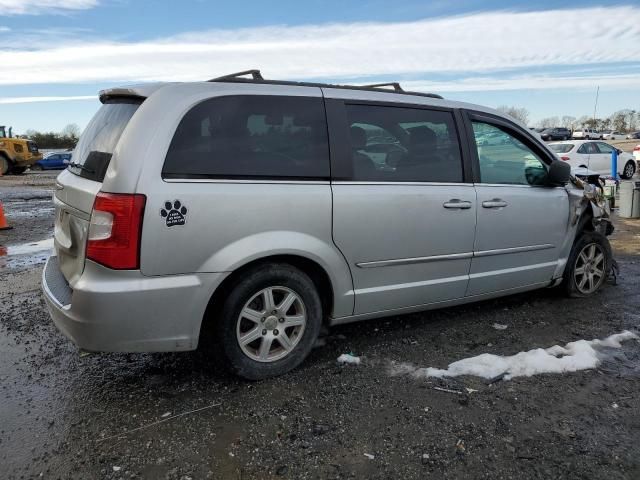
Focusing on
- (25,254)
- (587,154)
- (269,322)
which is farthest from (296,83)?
(587,154)

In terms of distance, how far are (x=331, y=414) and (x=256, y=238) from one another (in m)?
1.10

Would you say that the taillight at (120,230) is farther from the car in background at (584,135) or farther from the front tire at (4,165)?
the car in background at (584,135)

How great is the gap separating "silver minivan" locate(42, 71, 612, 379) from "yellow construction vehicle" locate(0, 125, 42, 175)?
2771 cm

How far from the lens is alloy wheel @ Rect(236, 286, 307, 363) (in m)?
3.16

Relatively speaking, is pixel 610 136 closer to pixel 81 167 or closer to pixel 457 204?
pixel 457 204

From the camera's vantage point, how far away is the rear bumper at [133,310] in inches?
108

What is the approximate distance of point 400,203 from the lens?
354 centimetres

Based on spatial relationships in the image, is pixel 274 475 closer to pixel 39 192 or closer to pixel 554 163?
pixel 554 163

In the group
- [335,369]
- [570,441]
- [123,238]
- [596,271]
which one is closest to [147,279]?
[123,238]

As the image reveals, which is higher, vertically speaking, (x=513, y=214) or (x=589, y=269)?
(x=513, y=214)

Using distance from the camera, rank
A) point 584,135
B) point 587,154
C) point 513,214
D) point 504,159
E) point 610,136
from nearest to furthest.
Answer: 1. point 513,214
2. point 504,159
3. point 587,154
4. point 584,135
5. point 610,136

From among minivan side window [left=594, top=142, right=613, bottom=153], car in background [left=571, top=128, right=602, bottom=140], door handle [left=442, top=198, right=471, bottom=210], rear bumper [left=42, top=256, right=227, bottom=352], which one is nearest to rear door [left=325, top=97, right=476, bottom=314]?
door handle [left=442, top=198, right=471, bottom=210]

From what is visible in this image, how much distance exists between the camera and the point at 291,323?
3.29m

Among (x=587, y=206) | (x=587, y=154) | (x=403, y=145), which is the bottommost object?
(x=587, y=206)
